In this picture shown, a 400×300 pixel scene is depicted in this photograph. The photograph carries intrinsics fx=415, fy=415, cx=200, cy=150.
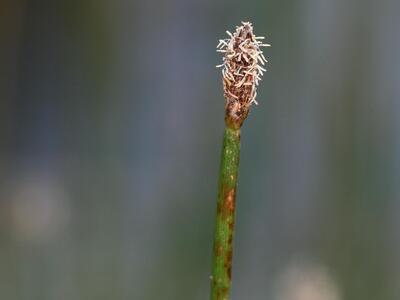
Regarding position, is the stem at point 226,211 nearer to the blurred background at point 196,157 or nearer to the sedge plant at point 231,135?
the sedge plant at point 231,135

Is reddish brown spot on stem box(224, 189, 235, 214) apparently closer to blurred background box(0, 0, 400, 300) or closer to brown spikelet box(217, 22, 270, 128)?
brown spikelet box(217, 22, 270, 128)

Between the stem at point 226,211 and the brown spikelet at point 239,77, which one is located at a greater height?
the brown spikelet at point 239,77

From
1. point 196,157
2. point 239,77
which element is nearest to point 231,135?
point 239,77

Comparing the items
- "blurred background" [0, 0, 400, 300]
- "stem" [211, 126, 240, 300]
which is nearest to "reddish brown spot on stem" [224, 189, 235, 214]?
"stem" [211, 126, 240, 300]

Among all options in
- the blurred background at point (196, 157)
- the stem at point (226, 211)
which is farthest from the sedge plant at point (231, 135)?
the blurred background at point (196, 157)

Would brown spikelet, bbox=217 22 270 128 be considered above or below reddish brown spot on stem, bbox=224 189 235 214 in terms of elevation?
above

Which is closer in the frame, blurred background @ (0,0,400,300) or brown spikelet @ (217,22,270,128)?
brown spikelet @ (217,22,270,128)

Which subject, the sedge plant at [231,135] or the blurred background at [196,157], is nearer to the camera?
the sedge plant at [231,135]
